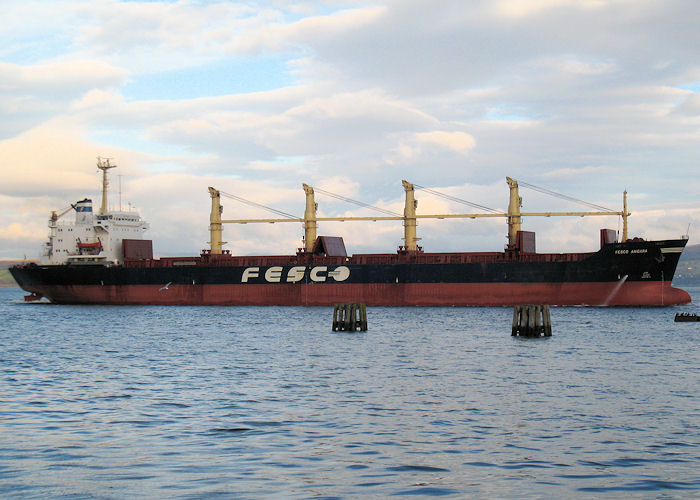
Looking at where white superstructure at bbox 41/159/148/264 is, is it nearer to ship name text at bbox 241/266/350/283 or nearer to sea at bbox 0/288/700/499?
ship name text at bbox 241/266/350/283

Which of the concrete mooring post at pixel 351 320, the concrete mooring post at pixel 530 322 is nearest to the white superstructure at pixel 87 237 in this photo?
the concrete mooring post at pixel 351 320

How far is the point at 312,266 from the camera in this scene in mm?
60469

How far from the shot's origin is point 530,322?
35469mm

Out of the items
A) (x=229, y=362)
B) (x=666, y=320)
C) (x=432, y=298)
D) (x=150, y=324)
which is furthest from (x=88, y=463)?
(x=432, y=298)

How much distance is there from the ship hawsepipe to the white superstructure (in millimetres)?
1676

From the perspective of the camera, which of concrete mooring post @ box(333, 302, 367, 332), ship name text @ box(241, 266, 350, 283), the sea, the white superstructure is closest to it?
the sea

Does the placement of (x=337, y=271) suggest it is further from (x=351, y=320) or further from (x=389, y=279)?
(x=351, y=320)

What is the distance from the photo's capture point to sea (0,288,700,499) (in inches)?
434

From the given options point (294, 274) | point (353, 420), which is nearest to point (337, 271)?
point (294, 274)

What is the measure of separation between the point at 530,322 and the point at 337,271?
85.2 ft

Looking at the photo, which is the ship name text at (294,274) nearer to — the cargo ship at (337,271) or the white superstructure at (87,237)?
the cargo ship at (337,271)

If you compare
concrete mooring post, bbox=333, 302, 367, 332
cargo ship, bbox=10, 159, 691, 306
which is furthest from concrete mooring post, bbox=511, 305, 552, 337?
cargo ship, bbox=10, 159, 691, 306

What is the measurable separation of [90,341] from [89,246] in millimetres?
36286

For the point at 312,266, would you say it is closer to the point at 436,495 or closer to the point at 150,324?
the point at 150,324
